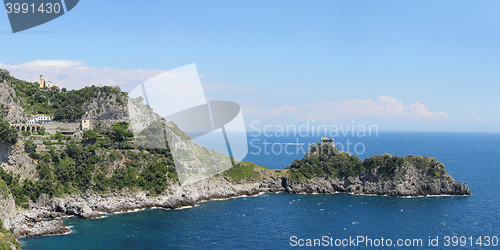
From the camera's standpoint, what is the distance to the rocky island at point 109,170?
80375 mm

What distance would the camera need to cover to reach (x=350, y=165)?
363 ft

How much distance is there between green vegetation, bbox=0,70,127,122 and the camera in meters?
118

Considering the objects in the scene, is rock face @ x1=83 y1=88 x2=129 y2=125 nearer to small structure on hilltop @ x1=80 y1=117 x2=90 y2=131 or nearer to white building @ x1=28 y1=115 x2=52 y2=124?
small structure on hilltop @ x1=80 y1=117 x2=90 y2=131

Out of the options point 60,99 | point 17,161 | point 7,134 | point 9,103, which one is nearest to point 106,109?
point 60,99

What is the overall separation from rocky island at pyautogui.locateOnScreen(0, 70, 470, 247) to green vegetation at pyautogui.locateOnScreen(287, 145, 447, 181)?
30 cm

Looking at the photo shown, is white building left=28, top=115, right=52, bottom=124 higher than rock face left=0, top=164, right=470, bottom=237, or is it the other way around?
white building left=28, top=115, right=52, bottom=124

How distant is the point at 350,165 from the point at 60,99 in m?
104

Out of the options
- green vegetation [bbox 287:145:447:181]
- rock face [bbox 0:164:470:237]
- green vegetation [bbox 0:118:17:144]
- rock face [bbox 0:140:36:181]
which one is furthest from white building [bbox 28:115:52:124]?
green vegetation [bbox 287:145:447:181]

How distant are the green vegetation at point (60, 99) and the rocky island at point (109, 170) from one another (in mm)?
328

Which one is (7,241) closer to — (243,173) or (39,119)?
(243,173)

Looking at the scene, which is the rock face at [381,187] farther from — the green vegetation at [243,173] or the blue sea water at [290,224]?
the green vegetation at [243,173]

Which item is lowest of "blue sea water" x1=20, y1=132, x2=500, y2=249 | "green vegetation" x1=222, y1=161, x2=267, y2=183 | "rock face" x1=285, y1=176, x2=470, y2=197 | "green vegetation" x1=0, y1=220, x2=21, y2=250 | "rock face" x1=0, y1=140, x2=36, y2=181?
"blue sea water" x1=20, y1=132, x2=500, y2=249

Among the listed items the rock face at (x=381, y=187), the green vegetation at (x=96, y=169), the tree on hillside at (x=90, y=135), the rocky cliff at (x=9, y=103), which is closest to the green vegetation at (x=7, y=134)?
the green vegetation at (x=96, y=169)

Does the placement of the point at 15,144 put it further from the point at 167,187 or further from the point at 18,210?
the point at 167,187
